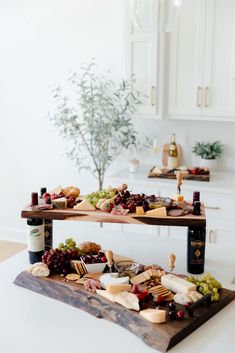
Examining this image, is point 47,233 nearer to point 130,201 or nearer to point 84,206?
point 84,206

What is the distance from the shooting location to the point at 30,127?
509 centimetres

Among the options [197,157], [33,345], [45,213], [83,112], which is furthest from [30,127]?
[33,345]

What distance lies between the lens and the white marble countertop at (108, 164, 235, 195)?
12.7 ft

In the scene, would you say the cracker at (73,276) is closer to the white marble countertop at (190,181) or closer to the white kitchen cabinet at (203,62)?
the white marble countertop at (190,181)

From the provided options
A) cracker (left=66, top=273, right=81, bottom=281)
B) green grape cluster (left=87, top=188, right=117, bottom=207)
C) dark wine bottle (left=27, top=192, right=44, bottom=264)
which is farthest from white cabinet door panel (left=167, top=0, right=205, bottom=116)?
cracker (left=66, top=273, right=81, bottom=281)

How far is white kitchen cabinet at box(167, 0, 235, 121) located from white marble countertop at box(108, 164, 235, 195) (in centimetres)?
46

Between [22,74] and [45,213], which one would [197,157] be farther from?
[45,213]

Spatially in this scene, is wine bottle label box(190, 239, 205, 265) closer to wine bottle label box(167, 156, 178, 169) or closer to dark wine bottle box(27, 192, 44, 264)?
dark wine bottle box(27, 192, 44, 264)

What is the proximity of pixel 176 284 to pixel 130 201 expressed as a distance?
0.49 m

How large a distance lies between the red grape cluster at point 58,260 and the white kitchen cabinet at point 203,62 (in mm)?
2068

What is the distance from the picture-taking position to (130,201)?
2.39m

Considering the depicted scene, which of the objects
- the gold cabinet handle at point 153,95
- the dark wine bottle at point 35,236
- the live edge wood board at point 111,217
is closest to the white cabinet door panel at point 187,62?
the gold cabinet handle at point 153,95

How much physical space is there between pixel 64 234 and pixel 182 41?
6.21ft

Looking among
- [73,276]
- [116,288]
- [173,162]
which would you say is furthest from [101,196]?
[173,162]
